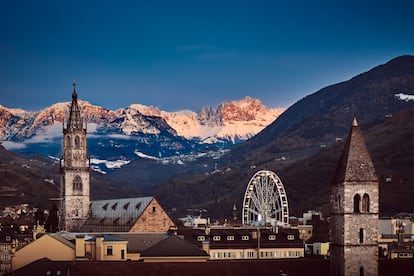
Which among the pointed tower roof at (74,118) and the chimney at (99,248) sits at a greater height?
the pointed tower roof at (74,118)

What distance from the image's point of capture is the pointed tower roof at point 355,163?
7419 centimetres

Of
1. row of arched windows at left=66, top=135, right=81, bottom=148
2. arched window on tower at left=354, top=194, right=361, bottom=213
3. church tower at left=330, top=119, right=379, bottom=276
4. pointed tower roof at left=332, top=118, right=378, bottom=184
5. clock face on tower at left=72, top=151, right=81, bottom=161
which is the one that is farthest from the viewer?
row of arched windows at left=66, top=135, right=81, bottom=148

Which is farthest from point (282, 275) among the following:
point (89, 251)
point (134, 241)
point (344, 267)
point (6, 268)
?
point (6, 268)

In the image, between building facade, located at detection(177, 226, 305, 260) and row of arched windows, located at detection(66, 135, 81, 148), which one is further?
row of arched windows, located at detection(66, 135, 81, 148)

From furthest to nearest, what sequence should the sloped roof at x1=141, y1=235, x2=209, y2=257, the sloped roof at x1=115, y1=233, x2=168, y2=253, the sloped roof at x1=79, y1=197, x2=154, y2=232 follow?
the sloped roof at x1=79, y1=197, x2=154, y2=232 → the sloped roof at x1=115, y1=233, x2=168, y2=253 → the sloped roof at x1=141, y1=235, x2=209, y2=257

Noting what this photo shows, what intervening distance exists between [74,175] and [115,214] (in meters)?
17.5

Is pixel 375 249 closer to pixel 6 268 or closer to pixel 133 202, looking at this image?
pixel 6 268

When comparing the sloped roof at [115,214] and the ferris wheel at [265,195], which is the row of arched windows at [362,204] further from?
the ferris wheel at [265,195]

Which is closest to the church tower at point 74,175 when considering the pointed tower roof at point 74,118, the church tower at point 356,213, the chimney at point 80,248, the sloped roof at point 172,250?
the pointed tower roof at point 74,118

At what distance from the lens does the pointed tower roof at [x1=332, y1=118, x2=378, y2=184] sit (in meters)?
74.2

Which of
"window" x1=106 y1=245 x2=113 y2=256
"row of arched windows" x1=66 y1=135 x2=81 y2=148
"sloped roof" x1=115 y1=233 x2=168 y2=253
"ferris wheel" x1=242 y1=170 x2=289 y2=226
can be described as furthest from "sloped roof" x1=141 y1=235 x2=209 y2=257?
"row of arched windows" x1=66 y1=135 x2=81 y2=148

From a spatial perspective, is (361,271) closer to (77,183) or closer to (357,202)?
(357,202)

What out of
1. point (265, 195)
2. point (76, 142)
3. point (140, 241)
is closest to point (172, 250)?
point (140, 241)

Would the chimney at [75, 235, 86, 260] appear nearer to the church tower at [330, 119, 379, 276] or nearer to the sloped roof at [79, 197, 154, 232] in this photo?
the church tower at [330, 119, 379, 276]
